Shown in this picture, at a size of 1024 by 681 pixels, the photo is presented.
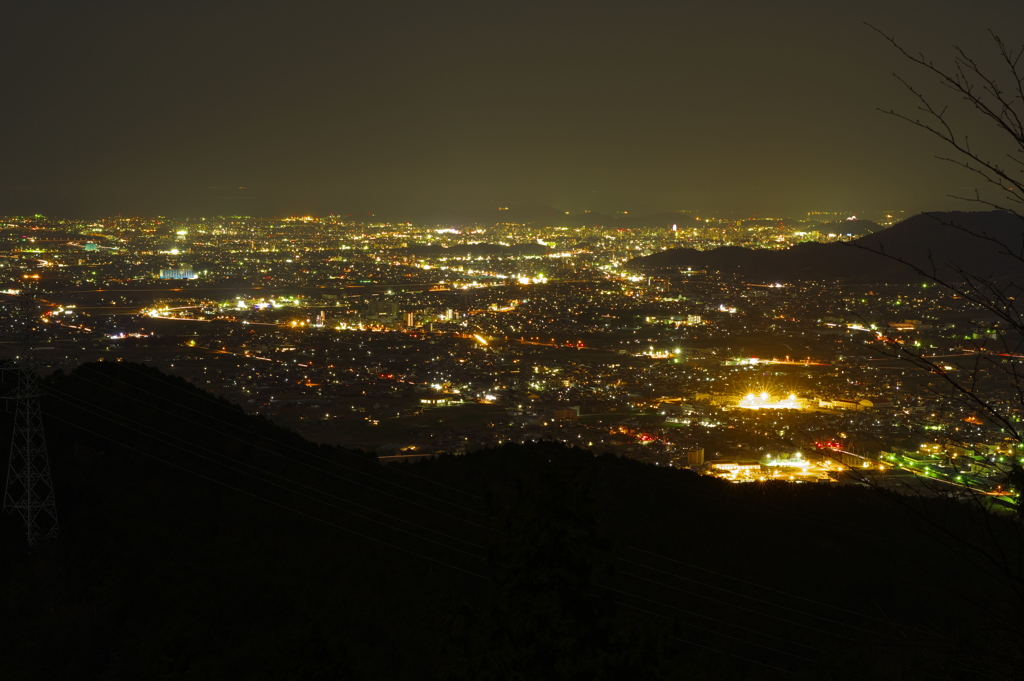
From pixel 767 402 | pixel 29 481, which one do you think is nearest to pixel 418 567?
pixel 29 481

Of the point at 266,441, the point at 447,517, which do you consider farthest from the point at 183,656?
the point at 266,441

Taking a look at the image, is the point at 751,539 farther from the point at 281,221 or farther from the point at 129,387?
the point at 281,221

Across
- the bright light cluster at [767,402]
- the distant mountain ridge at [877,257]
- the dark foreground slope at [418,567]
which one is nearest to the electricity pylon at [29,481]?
the dark foreground slope at [418,567]

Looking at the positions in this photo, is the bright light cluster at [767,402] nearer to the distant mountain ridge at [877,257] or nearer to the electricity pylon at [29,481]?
the electricity pylon at [29,481]

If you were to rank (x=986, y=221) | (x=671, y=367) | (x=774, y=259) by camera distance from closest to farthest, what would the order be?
(x=671, y=367), (x=986, y=221), (x=774, y=259)

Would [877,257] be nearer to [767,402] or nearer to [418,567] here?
[767,402]

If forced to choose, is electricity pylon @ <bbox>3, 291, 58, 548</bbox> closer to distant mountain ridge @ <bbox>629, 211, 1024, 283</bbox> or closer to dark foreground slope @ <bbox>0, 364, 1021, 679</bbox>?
dark foreground slope @ <bbox>0, 364, 1021, 679</bbox>
